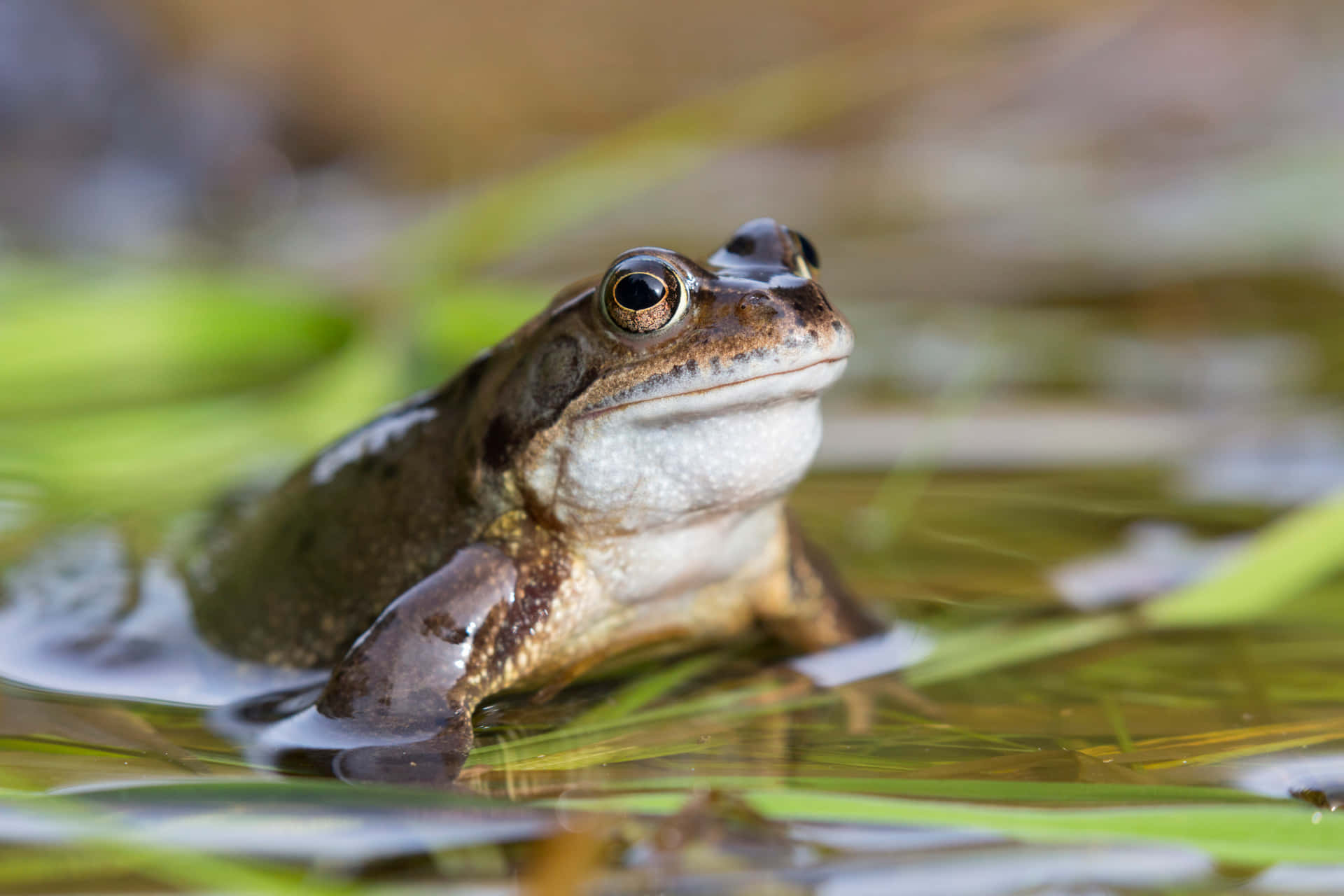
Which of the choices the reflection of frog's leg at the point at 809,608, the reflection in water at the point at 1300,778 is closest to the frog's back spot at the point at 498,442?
the reflection of frog's leg at the point at 809,608

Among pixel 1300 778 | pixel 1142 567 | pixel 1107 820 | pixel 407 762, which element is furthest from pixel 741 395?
pixel 1142 567

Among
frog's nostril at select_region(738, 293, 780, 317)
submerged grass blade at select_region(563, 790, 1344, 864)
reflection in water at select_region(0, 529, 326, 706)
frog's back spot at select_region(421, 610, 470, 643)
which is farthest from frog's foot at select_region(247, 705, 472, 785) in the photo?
frog's nostril at select_region(738, 293, 780, 317)

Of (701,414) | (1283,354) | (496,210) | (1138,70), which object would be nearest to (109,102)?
(496,210)

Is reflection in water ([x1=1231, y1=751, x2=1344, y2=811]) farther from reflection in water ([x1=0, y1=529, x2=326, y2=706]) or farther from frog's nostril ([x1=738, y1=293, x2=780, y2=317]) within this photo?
reflection in water ([x1=0, y1=529, x2=326, y2=706])

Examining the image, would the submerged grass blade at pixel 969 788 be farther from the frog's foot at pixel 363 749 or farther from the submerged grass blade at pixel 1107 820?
the frog's foot at pixel 363 749

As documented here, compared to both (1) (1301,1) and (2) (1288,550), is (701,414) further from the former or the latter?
(1) (1301,1)

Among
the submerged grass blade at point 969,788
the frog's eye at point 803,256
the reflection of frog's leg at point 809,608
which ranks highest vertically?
the frog's eye at point 803,256

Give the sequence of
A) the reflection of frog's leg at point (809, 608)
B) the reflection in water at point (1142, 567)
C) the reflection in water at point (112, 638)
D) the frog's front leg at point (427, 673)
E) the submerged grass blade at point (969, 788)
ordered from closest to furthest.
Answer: the submerged grass blade at point (969, 788) → the frog's front leg at point (427, 673) → the reflection in water at point (112, 638) → the reflection of frog's leg at point (809, 608) → the reflection in water at point (1142, 567)

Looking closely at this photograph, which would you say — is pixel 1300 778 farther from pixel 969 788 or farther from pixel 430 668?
pixel 430 668
